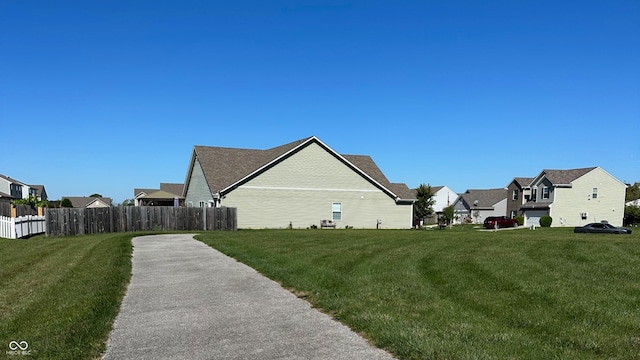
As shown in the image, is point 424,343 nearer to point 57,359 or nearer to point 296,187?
point 57,359

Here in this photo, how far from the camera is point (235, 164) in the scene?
33312 millimetres

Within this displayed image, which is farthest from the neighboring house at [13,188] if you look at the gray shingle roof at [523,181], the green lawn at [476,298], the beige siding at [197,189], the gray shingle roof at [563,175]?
the gray shingle roof at [563,175]

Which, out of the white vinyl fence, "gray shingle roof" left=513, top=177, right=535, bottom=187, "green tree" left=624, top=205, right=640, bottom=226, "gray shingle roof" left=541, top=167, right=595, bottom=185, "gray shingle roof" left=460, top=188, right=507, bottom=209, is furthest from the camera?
"gray shingle roof" left=460, top=188, right=507, bottom=209

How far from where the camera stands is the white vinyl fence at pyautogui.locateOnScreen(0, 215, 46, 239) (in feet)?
69.4

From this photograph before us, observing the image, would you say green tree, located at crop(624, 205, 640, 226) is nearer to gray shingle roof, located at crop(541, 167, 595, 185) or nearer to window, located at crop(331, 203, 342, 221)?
gray shingle roof, located at crop(541, 167, 595, 185)

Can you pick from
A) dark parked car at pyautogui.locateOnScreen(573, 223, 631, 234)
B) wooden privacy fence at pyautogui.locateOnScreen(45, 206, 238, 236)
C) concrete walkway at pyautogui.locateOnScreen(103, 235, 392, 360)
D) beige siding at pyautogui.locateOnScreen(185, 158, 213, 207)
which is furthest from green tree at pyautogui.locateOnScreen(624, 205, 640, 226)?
concrete walkway at pyautogui.locateOnScreen(103, 235, 392, 360)

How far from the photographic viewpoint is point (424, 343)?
4.78 m

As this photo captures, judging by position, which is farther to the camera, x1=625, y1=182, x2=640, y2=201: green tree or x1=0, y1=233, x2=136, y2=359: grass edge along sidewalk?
x1=625, y1=182, x2=640, y2=201: green tree

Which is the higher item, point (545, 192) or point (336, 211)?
point (545, 192)

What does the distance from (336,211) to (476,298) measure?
26.2m

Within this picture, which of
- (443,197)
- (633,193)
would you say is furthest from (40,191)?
(633,193)

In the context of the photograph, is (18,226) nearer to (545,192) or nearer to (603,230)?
(603,230)

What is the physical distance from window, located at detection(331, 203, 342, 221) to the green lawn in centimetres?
1976

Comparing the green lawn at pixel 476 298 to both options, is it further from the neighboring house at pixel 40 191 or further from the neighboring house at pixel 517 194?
the neighboring house at pixel 40 191
